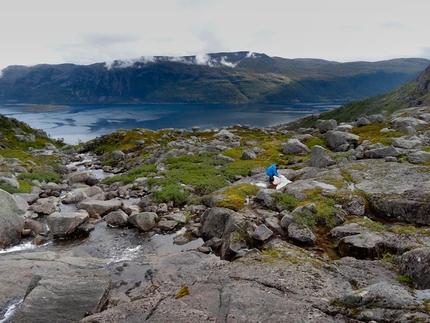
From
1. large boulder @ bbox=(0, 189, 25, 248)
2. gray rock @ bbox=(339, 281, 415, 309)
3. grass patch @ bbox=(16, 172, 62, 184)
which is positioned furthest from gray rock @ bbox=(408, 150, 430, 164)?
grass patch @ bbox=(16, 172, 62, 184)

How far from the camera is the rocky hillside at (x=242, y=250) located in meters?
9.66

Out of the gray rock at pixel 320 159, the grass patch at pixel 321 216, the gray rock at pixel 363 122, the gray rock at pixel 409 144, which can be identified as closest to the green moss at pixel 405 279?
the grass patch at pixel 321 216

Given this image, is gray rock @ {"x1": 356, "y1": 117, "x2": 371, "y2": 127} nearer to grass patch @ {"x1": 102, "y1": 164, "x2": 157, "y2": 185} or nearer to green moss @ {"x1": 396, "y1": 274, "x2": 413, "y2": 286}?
grass patch @ {"x1": 102, "y1": 164, "x2": 157, "y2": 185}

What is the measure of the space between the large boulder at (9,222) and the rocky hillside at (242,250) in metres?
0.09

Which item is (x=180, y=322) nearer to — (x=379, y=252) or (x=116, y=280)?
(x=116, y=280)

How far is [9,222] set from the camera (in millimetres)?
19547

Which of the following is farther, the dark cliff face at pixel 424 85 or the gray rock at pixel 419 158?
the dark cliff face at pixel 424 85

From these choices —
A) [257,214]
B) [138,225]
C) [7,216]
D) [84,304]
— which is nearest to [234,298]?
[84,304]

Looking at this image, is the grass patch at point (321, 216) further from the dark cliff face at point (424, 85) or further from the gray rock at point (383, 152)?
the dark cliff face at point (424, 85)

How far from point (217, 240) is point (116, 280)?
21.3 ft

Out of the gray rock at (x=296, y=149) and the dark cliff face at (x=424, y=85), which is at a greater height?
the dark cliff face at (x=424, y=85)

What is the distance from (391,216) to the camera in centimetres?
1920

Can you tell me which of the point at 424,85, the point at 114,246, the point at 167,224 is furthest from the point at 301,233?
the point at 424,85

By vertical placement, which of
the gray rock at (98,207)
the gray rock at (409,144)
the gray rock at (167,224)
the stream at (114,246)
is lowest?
the stream at (114,246)
